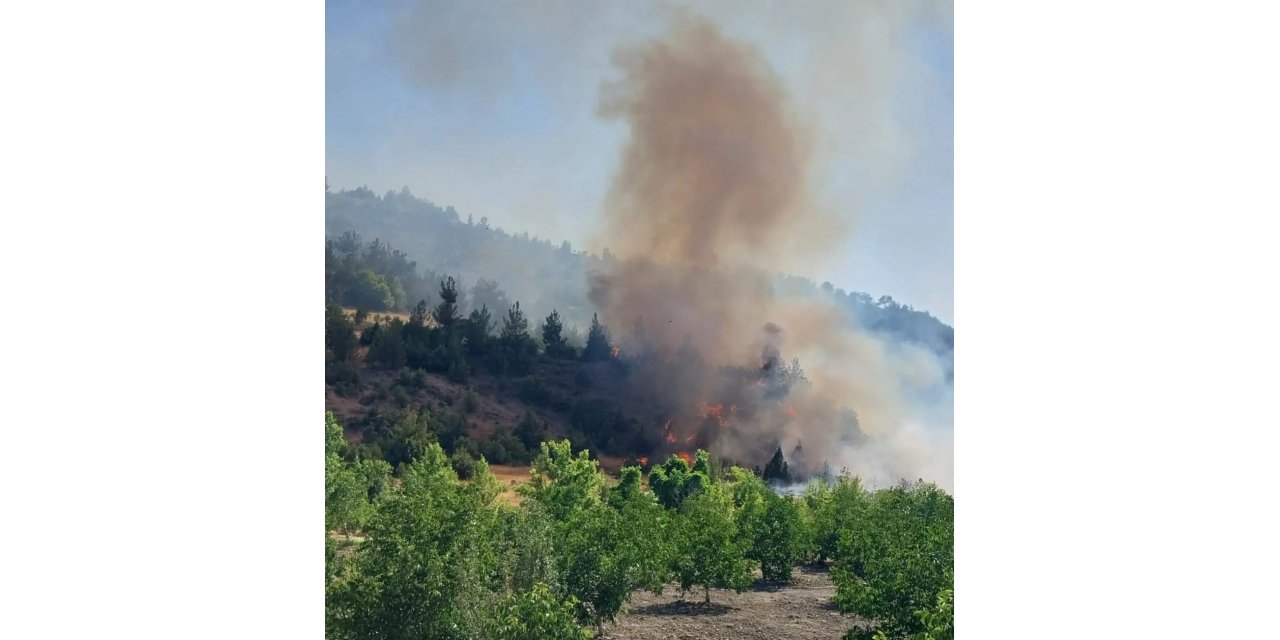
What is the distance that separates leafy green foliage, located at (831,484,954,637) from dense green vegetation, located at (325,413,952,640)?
0.01m

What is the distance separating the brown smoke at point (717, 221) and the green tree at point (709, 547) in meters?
0.76

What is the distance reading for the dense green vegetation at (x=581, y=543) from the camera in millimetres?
7199

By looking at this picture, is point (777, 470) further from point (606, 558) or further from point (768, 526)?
point (606, 558)

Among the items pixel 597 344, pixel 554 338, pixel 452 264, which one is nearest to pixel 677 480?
pixel 597 344

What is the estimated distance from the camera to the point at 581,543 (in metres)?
7.71

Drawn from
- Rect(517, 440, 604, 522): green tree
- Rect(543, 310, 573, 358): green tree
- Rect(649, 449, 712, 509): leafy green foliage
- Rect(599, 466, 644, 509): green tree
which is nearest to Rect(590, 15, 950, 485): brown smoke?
Rect(543, 310, 573, 358): green tree

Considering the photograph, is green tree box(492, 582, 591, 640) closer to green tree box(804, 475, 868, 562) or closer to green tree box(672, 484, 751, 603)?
green tree box(672, 484, 751, 603)

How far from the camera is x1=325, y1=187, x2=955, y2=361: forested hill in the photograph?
764 cm

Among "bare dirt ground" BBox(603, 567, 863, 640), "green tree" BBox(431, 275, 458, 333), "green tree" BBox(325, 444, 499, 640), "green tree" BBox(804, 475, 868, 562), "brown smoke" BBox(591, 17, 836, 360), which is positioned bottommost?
"bare dirt ground" BBox(603, 567, 863, 640)

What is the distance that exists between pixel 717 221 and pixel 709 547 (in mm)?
2430

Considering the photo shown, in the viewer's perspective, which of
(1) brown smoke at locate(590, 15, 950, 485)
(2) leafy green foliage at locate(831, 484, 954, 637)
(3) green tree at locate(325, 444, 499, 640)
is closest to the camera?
(3) green tree at locate(325, 444, 499, 640)
